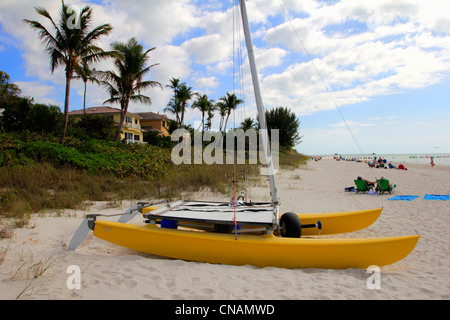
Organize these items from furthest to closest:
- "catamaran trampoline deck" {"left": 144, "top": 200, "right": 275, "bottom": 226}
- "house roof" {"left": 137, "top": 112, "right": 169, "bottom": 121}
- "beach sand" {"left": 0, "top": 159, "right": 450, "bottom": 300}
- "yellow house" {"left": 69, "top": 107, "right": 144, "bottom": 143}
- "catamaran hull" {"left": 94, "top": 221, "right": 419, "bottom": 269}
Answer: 1. "house roof" {"left": 137, "top": 112, "right": 169, "bottom": 121}
2. "yellow house" {"left": 69, "top": 107, "right": 144, "bottom": 143}
3. "catamaran trampoline deck" {"left": 144, "top": 200, "right": 275, "bottom": 226}
4. "catamaran hull" {"left": 94, "top": 221, "right": 419, "bottom": 269}
5. "beach sand" {"left": 0, "top": 159, "right": 450, "bottom": 300}

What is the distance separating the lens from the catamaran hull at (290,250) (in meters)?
3.47

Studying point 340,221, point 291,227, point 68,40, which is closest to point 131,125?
point 68,40

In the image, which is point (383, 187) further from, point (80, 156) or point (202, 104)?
point (202, 104)

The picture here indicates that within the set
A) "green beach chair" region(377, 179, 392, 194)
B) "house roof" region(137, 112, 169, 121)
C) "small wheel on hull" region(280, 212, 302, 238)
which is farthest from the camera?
"house roof" region(137, 112, 169, 121)

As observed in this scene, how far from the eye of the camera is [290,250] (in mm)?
3508

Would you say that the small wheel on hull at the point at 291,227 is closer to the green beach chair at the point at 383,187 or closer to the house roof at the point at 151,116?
the green beach chair at the point at 383,187

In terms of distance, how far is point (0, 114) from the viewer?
57.2 ft

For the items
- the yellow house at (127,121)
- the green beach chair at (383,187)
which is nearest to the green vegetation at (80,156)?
the green beach chair at (383,187)

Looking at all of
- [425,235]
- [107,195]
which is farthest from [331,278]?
[107,195]

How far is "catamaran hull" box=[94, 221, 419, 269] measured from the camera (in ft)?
11.4

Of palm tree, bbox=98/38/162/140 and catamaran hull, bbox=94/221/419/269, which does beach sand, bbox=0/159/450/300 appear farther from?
palm tree, bbox=98/38/162/140

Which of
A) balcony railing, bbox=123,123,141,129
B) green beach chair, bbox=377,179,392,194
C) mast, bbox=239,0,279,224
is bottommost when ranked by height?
green beach chair, bbox=377,179,392,194

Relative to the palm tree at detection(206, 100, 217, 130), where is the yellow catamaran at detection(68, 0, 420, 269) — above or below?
below

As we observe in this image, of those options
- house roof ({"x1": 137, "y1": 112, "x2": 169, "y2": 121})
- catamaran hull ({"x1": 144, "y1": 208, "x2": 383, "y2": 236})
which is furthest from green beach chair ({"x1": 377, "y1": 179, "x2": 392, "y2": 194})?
house roof ({"x1": 137, "y1": 112, "x2": 169, "y2": 121})
